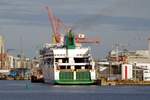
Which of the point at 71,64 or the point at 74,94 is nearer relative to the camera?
the point at 74,94

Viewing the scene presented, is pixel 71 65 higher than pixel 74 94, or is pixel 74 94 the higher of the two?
pixel 71 65

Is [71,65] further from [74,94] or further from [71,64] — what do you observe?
[74,94]

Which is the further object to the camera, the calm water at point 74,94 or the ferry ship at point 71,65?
the ferry ship at point 71,65

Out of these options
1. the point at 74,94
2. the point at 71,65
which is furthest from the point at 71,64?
the point at 74,94

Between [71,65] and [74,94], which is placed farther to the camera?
[71,65]

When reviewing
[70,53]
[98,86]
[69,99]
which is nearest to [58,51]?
[70,53]

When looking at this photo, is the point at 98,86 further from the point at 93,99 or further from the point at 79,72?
the point at 93,99

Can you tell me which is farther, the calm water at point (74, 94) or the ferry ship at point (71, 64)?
the ferry ship at point (71, 64)

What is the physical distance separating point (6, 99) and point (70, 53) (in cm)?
7983

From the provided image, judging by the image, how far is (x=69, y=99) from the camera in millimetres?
114750

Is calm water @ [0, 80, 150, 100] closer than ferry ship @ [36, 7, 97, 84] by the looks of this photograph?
Yes

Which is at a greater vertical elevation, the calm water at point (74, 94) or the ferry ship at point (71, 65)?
the ferry ship at point (71, 65)

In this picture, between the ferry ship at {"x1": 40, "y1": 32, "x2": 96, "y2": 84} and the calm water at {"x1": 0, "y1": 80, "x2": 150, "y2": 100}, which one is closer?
the calm water at {"x1": 0, "y1": 80, "x2": 150, "y2": 100}

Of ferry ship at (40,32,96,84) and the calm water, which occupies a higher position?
ferry ship at (40,32,96,84)
